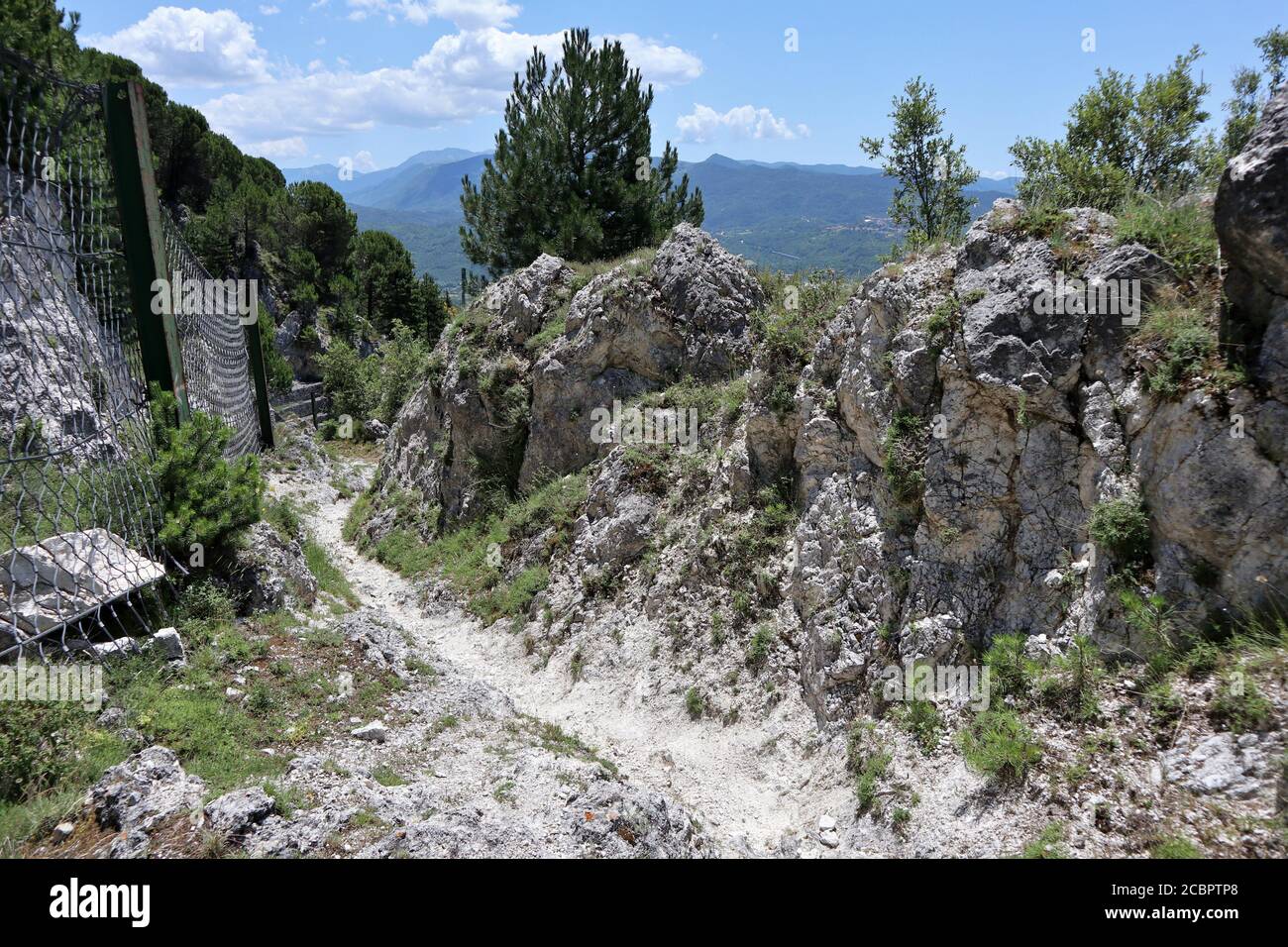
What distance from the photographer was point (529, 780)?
5.98 metres

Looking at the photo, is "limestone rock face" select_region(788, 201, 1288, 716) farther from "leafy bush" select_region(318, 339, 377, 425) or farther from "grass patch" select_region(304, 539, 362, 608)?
"leafy bush" select_region(318, 339, 377, 425)

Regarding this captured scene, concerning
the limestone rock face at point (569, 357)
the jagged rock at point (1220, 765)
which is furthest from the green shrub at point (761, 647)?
the limestone rock face at point (569, 357)

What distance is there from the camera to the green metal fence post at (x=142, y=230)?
6.36 meters

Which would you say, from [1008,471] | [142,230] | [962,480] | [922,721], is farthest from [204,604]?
[1008,471]

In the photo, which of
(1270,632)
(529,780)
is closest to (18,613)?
(529,780)

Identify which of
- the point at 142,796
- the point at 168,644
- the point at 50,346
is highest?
the point at 50,346

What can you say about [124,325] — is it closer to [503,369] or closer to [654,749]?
[654,749]

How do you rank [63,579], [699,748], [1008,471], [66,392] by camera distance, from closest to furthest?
[63,579]
[66,392]
[1008,471]
[699,748]

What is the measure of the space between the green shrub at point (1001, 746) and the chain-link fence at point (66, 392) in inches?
292

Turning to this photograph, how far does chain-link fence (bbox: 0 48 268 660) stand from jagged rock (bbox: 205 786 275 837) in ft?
6.20

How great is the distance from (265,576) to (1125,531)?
870cm

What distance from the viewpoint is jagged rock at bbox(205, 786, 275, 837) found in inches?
170

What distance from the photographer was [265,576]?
7.75 metres

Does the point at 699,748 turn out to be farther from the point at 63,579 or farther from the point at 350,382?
the point at 350,382
